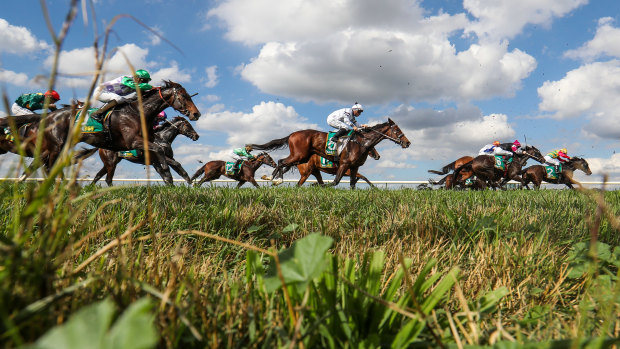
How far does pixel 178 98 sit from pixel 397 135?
267 inches

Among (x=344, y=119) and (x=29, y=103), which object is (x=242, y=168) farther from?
(x=29, y=103)

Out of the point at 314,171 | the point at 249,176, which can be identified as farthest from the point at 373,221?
the point at 249,176

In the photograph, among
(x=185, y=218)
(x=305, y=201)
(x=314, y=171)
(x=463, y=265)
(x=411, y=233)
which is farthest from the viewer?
(x=314, y=171)

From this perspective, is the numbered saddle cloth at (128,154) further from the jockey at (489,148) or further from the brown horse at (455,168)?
the jockey at (489,148)

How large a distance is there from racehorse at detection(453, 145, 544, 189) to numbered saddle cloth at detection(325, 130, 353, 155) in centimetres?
643

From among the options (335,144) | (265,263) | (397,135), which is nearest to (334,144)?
(335,144)

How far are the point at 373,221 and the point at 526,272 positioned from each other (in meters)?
1.29

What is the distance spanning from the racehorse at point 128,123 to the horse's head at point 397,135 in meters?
6.20

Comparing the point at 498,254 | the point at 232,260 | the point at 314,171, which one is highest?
the point at 314,171

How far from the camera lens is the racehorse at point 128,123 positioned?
725 cm

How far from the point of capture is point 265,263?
7.38ft

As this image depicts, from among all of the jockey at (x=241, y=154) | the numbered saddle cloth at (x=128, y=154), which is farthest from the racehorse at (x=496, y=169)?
the numbered saddle cloth at (x=128, y=154)

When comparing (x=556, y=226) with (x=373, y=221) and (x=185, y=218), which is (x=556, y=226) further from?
(x=185, y=218)

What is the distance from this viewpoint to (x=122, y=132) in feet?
24.2
